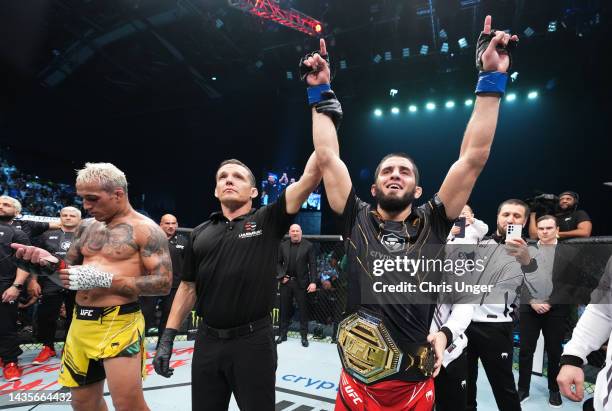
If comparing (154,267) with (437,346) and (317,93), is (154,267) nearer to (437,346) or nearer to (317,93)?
(317,93)

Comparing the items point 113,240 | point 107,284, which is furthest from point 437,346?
point 113,240

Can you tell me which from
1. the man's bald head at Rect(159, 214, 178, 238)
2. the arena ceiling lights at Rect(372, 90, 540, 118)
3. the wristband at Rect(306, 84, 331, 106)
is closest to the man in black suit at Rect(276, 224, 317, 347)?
the man's bald head at Rect(159, 214, 178, 238)

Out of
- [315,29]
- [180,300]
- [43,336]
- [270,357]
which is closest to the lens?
[270,357]

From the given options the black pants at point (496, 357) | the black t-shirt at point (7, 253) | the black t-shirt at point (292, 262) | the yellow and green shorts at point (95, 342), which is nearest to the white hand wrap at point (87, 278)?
the yellow and green shorts at point (95, 342)

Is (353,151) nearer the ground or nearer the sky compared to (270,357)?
nearer the sky

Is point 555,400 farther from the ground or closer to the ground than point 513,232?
closer to the ground

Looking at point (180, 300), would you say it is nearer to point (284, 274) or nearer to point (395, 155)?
point (395, 155)

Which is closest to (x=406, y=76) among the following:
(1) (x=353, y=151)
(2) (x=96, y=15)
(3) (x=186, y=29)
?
(1) (x=353, y=151)

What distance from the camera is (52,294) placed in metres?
4.66

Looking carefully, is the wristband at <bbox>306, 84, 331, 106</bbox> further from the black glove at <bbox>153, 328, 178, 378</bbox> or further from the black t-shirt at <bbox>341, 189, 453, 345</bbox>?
the black glove at <bbox>153, 328, 178, 378</bbox>

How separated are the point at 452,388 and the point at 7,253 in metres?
4.82

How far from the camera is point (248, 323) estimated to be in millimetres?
2018

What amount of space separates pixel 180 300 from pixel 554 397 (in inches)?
144

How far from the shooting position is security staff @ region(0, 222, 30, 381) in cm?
394
